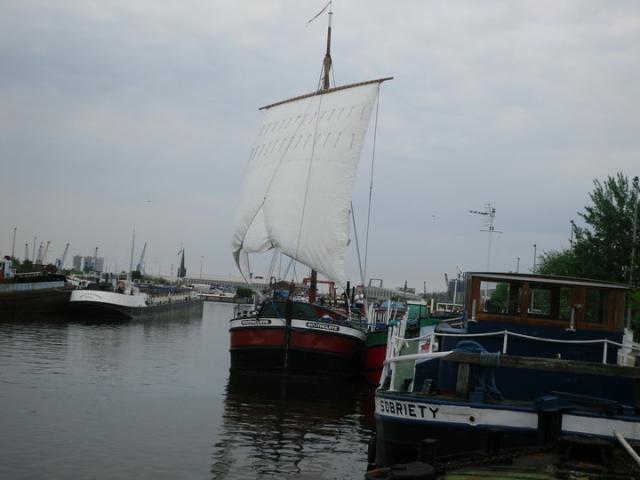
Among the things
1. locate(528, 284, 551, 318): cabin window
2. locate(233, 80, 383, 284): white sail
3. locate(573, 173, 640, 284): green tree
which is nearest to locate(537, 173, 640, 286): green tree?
locate(573, 173, 640, 284): green tree

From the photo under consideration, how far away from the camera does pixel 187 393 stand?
25484 millimetres

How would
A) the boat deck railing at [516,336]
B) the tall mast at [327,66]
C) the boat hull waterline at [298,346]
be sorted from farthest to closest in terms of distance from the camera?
the tall mast at [327,66]
the boat hull waterline at [298,346]
the boat deck railing at [516,336]

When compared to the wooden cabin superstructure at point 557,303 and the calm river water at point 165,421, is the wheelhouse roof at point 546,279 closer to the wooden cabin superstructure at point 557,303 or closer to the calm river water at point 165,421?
the wooden cabin superstructure at point 557,303

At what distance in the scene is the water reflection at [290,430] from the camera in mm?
15461

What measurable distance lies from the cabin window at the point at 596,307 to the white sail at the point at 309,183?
23.3 metres

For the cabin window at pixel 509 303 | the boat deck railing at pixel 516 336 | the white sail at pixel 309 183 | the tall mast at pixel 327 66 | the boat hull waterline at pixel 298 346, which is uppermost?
the tall mast at pixel 327 66

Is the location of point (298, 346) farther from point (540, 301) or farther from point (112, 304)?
point (112, 304)

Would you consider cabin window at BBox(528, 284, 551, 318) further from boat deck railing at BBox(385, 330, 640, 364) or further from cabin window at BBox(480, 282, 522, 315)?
boat deck railing at BBox(385, 330, 640, 364)

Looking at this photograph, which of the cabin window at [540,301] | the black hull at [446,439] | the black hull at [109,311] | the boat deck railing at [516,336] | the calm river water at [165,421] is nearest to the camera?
the black hull at [446,439]

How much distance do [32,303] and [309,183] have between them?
102 ft

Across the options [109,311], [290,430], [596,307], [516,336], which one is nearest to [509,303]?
[516,336]

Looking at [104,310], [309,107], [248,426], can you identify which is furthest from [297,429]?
[104,310]

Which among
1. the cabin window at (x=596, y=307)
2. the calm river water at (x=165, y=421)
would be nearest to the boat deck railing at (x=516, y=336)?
the cabin window at (x=596, y=307)

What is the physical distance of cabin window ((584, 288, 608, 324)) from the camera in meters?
14.2
